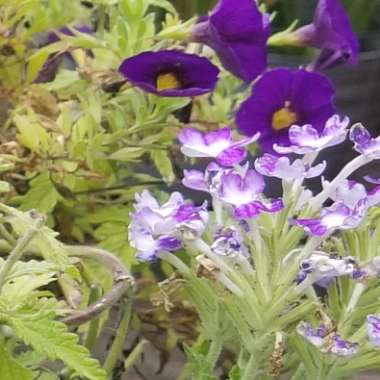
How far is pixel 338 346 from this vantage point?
51cm

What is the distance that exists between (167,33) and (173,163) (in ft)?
0.34

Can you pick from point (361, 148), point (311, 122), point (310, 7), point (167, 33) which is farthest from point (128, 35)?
point (310, 7)

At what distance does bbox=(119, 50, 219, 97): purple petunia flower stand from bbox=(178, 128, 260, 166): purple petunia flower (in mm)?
140

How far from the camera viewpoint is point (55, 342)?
48cm

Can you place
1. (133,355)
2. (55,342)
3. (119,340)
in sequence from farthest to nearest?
(133,355)
(119,340)
(55,342)

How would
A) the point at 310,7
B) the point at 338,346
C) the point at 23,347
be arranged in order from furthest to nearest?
the point at 310,7
the point at 23,347
the point at 338,346

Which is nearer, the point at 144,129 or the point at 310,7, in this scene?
the point at 144,129

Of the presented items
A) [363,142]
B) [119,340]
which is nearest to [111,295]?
[119,340]

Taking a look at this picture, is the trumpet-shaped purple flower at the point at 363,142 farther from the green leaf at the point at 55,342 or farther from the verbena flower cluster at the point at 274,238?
the green leaf at the point at 55,342

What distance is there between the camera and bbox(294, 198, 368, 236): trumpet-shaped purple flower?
1.66ft

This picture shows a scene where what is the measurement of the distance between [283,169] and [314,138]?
4cm

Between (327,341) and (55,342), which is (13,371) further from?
(327,341)

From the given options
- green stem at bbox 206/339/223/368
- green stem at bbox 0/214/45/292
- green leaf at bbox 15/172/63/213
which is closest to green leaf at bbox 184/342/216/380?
green stem at bbox 206/339/223/368

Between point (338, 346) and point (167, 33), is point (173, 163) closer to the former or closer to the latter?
point (167, 33)
